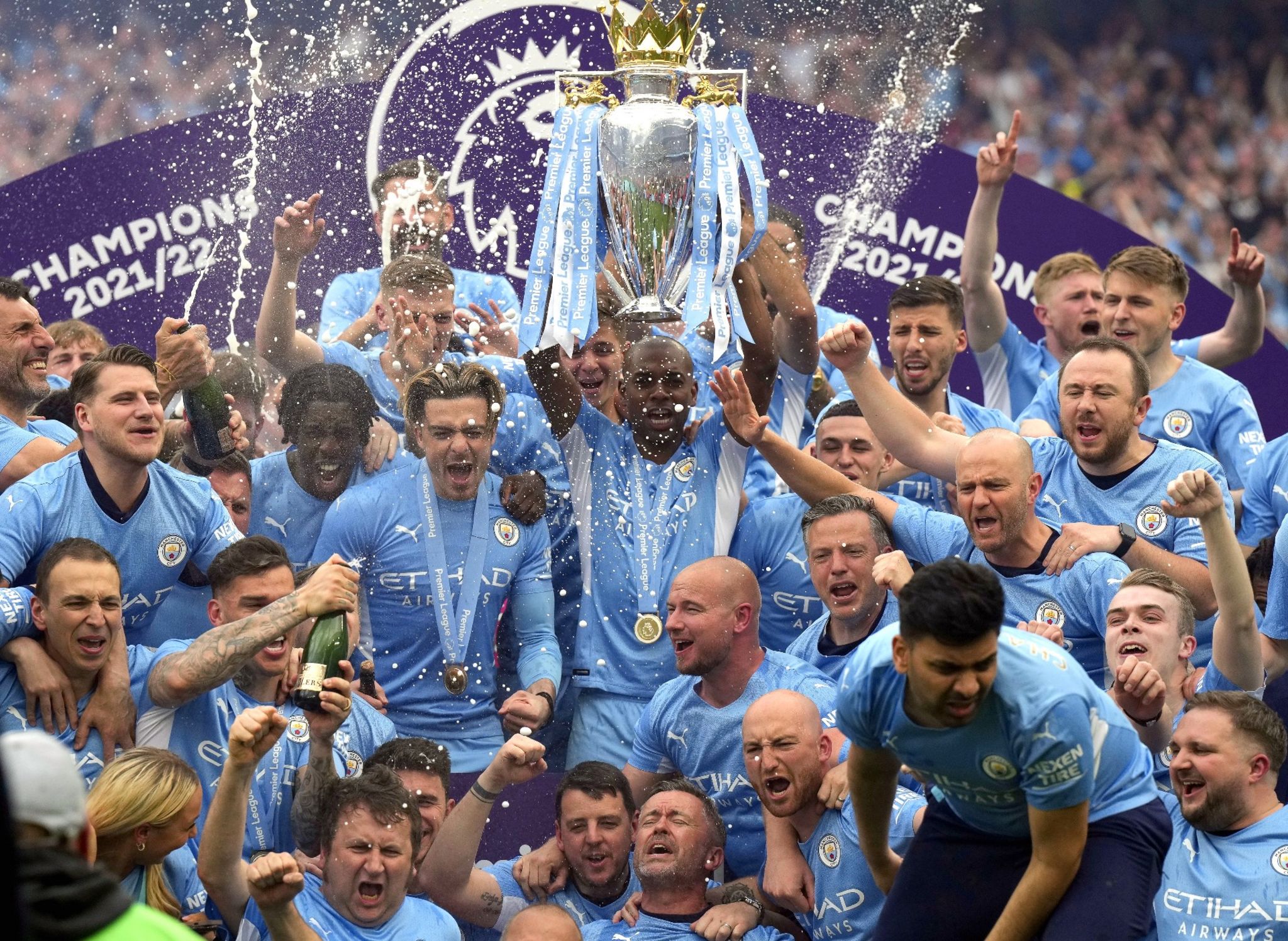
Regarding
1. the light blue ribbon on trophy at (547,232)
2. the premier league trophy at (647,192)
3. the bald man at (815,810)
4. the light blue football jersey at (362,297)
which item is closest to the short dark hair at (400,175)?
the light blue football jersey at (362,297)

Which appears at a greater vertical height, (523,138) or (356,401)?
(523,138)

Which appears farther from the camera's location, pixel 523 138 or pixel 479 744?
pixel 523 138

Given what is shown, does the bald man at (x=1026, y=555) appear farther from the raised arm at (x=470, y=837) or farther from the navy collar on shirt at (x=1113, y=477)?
the raised arm at (x=470, y=837)

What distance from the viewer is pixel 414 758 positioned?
16.1ft

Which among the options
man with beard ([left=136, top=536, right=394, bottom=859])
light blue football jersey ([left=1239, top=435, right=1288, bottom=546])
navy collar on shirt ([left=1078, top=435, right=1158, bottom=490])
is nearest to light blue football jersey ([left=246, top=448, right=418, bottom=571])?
man with beard ([left=136, top=536, right=394, bottom=859])

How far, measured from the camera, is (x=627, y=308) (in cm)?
448

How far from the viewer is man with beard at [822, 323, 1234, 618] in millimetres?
4980

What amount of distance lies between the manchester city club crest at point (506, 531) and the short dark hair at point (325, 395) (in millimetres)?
561

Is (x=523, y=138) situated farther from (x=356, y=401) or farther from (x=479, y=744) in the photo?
(x=479, y=744)

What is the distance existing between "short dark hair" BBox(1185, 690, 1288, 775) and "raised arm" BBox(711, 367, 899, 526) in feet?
3.93

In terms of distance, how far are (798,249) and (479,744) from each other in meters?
2.11

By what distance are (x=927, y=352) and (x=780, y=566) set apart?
34.4 inches

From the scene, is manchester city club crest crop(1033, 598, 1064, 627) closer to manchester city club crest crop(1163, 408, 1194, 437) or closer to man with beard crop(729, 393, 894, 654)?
man with beard crop(729, 393, 894, 654)

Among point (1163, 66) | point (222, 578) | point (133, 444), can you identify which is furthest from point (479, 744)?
point (1163, 66)
